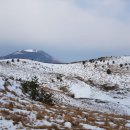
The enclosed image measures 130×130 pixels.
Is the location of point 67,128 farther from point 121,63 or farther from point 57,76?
point 121,63

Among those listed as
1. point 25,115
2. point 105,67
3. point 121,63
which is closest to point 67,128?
point 25,115

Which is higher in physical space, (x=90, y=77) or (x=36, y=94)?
(x=36, y=94)

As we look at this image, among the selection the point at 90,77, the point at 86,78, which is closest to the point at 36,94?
the point at 86,78

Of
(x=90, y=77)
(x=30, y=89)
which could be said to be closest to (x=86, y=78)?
(x=90, y=77)

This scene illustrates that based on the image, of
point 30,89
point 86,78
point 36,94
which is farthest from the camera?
point 86,78

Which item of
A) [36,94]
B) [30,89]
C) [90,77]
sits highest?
[30,89]

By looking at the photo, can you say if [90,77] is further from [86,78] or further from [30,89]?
[30,89]

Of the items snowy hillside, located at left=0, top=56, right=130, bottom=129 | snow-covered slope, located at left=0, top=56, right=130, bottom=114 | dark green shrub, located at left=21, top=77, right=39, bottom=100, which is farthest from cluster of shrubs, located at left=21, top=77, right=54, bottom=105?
snowy hillside, located at left=0, top=56, right=130, bottom=129

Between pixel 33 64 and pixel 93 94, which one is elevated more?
pixel 33 64

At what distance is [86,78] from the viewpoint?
284ft

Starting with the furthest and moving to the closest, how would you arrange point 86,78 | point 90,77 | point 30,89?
point 90,77, point 86,78, point 30,89

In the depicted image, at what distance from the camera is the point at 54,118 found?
20.9 meters

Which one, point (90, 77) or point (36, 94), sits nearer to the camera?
point (36, 94)

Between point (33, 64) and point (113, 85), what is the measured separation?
25915 millimetres
